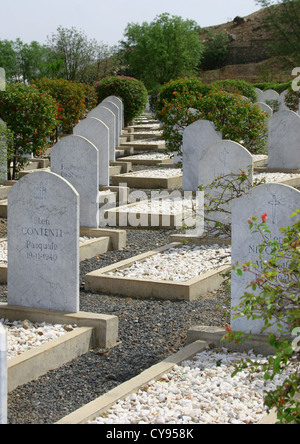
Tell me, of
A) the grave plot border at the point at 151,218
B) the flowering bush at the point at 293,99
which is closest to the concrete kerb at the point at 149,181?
the grave plot border at the point at 151,218

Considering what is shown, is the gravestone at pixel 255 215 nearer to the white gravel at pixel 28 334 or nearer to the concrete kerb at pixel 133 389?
the concrete kerb at pixel 133 389

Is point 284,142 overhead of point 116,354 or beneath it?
overhead

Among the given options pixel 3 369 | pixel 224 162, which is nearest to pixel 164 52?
pixel 224 162

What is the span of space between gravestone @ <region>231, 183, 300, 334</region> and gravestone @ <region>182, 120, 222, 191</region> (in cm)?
637

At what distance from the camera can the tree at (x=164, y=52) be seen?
36.4 m

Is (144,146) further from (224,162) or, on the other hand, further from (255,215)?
(255,215)

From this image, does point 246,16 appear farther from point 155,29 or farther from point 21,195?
point 21,195

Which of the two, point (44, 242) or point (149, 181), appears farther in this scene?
point (149, 181)

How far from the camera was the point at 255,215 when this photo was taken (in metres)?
5.39

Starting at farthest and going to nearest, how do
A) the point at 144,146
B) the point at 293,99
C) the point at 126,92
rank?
the point at 126,92
the point at 293,99
the point at 144,146

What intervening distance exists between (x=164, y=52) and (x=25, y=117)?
79.6 ft

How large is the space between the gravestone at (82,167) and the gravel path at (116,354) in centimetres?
148

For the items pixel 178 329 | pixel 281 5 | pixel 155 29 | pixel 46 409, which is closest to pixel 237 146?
pixel 178 329

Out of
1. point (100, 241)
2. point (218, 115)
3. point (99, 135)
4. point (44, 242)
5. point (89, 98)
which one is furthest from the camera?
point (89, 98)
